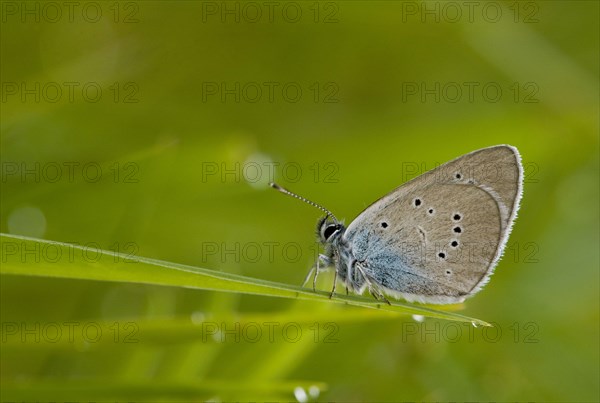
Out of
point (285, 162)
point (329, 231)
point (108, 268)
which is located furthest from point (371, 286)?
point (108, 268)

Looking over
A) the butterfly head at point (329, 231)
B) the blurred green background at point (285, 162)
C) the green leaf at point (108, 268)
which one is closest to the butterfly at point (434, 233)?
the butterfly head at point (329, 231)

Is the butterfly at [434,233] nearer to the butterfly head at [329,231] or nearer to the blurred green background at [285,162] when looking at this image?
the butterfly head at [329,231]

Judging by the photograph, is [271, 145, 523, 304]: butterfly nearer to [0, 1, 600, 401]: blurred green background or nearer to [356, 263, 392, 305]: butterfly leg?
[356, 263, 392, 305]: butterfly leg

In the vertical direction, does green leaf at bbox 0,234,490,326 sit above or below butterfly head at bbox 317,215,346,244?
below

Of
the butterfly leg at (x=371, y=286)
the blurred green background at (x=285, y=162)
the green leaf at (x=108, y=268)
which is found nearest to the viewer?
the green leaf at (x=108, y=268)

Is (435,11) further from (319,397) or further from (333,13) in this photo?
(319,397)

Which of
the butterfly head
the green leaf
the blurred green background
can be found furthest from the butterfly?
the green leaf

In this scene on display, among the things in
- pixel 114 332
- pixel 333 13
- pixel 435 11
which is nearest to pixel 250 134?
pixel 333 13
